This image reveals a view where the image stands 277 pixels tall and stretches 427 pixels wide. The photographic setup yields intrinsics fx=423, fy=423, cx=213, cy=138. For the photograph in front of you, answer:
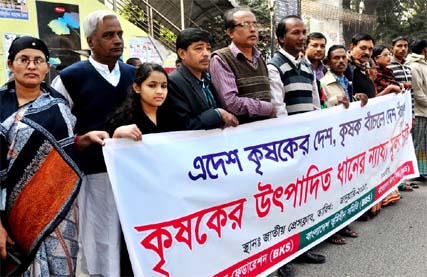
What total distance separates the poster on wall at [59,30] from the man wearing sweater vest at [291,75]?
3.28 metres

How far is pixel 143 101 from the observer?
7.08 ft

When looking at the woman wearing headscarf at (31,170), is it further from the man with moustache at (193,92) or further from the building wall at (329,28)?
the building wall at (329,28)

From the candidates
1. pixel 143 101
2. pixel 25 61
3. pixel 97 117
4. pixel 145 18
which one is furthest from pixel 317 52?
pixel 145 18

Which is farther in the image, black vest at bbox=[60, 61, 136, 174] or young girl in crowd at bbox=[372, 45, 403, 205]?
young girl in crowd at bbox=[372, 45, 403, 205]

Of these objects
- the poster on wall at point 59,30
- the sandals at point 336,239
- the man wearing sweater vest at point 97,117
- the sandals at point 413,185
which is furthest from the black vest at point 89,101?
the sandals at point 413,185

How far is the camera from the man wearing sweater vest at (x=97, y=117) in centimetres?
221

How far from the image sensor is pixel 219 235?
235 cm

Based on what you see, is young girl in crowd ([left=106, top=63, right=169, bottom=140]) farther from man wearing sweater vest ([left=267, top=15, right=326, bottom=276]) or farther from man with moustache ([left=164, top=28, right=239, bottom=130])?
man wearing sweater vest ([left=267, top=15, right=326, bottom=276])

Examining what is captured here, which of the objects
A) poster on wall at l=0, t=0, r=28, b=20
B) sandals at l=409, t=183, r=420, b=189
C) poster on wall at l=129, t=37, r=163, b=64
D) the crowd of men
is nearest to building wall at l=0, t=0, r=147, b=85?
poster on wall at l=0, t=0, r=28, b=20

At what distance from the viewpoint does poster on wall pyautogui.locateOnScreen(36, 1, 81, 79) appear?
5199mm

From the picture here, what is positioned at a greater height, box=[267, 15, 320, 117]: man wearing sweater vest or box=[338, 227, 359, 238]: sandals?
box=[267, 15, 320, 117]: man wearing sweater vest

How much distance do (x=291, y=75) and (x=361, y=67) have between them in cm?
156

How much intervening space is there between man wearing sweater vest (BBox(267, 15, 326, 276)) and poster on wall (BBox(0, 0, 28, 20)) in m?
A: 3.22

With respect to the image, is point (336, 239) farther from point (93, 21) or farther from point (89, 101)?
point (93, 21)
